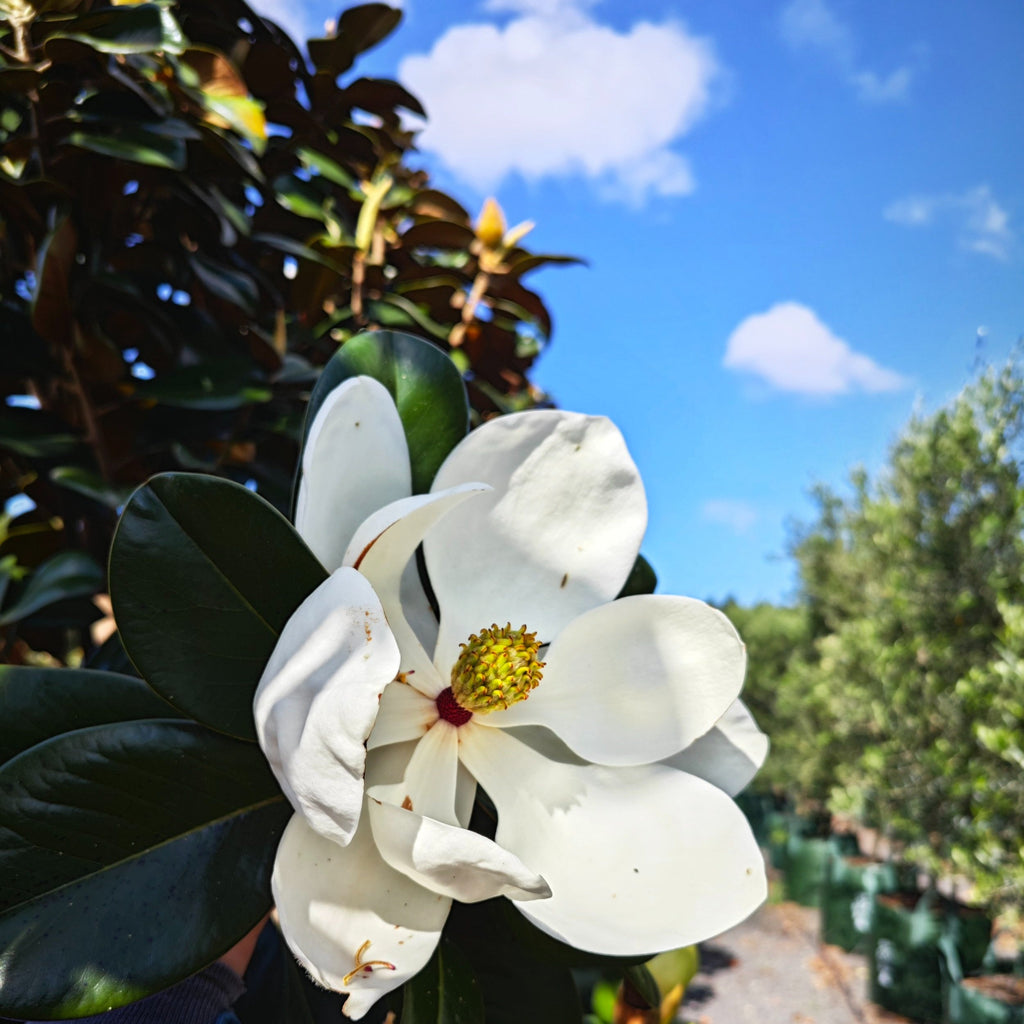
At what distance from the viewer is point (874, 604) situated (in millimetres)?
6070

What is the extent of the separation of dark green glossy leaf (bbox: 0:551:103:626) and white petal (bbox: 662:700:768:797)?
63 centimetres

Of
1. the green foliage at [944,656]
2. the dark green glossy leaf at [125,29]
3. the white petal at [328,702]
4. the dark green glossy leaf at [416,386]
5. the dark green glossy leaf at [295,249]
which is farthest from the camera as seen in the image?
the green foliage at [944,656]

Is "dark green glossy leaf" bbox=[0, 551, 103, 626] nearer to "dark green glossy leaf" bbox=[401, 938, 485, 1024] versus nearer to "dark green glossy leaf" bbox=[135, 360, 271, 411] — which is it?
"dark green glossy leaf" bbox=[135, 360, 271, 411]

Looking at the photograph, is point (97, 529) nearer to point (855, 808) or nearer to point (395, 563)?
point (395, 563)

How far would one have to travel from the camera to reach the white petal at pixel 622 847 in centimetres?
44

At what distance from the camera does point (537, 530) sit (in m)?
0.52

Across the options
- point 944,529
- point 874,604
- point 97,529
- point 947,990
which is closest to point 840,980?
point 947,990

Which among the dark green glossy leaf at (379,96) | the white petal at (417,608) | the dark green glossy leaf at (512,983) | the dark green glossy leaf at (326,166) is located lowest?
the dark green glossy leaf at (512,983)

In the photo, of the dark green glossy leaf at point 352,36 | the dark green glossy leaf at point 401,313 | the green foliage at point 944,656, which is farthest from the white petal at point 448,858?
the green foliage at point 944,656

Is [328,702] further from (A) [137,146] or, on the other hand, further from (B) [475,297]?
(B) [475,297]

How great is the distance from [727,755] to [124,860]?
0.35m

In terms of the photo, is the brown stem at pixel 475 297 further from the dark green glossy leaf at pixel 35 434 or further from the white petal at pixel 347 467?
the white petal at pixel 347 467

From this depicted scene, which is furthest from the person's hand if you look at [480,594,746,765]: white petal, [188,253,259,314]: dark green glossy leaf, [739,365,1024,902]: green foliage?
[739,365,1024,902]: green foliage

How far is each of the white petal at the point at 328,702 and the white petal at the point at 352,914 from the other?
5 cm
